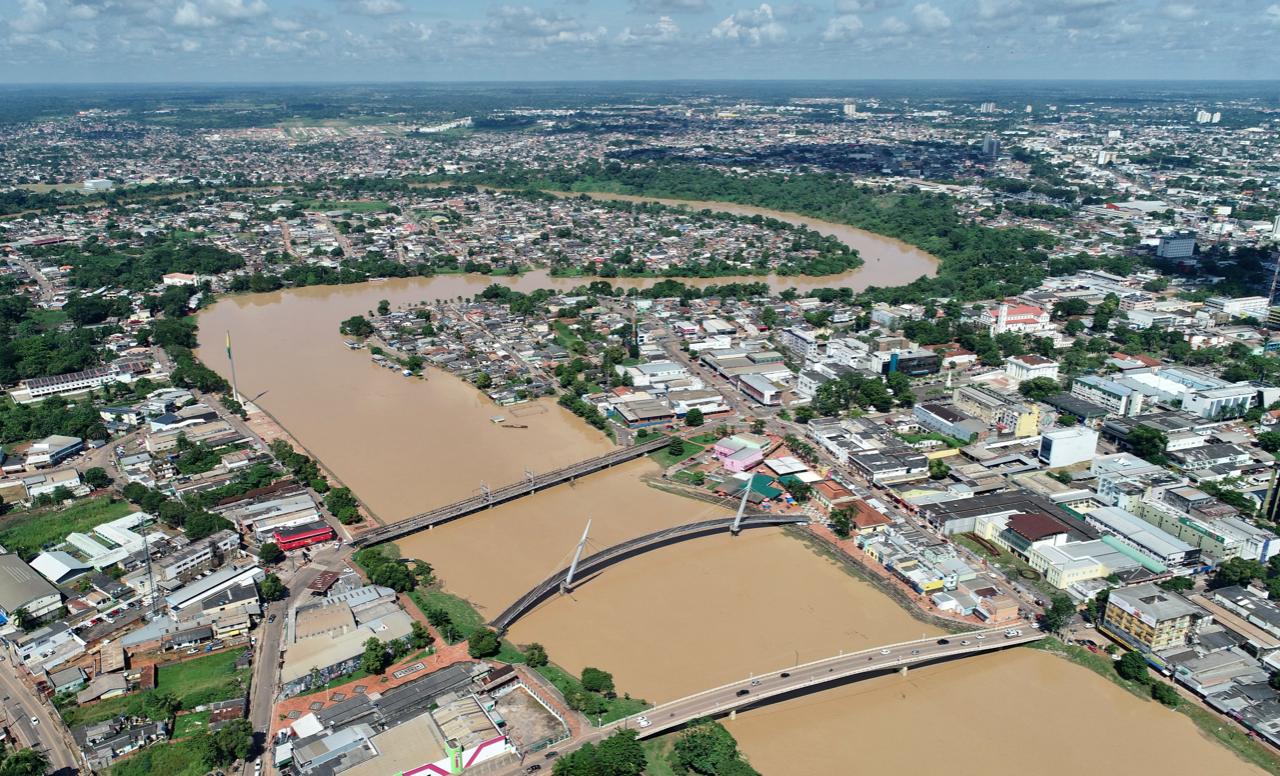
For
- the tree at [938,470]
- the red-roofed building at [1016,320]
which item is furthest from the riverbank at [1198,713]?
the red-roofed building at [1016,320]

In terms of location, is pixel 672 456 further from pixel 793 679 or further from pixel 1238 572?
pixel 1238 572

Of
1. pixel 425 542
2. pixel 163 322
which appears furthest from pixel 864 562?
pixel 163 322

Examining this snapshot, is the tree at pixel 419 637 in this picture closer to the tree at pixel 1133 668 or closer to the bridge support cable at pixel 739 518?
the bridge support cable at pixel 739 518

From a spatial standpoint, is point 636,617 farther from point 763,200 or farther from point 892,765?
point 763,200

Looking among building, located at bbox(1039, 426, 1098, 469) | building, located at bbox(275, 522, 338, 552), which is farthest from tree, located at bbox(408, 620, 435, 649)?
building, located at bbox(1039, 426, 1098, 469)

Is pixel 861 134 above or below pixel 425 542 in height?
above

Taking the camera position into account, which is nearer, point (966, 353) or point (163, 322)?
point (966, 353)
